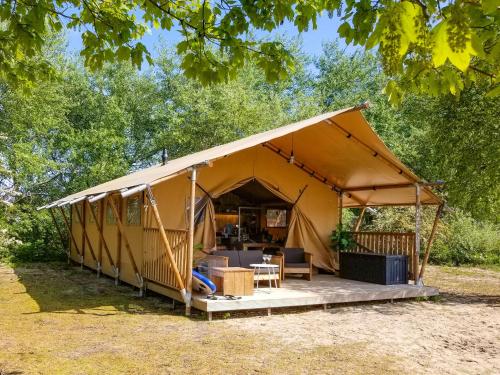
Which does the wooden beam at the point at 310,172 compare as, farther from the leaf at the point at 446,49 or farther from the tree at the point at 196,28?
the leaf at the point at 446,49

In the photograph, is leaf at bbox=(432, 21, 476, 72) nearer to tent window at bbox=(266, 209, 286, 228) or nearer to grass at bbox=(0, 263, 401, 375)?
grass at bbox=(0, 263, 401, 375)

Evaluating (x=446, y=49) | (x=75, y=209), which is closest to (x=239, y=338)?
(x=446, y=49)

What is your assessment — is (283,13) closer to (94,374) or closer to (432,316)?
(94,374)

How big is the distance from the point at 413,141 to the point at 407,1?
68.0 ft

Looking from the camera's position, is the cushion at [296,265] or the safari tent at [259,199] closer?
the safari tent at [259,199]

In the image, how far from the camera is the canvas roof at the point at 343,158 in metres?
8.23

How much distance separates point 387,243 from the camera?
10617 mm

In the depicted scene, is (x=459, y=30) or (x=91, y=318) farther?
(x=91, y=318)

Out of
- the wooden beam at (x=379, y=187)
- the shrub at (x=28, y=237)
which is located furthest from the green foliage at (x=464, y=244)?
the shrub at (x=28, y=237)

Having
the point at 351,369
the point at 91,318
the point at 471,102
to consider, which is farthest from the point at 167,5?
the point at 471,102

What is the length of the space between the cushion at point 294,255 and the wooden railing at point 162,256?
9.57 ft

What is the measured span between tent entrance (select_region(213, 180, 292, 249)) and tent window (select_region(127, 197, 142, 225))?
255cm

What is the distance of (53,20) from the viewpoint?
4773 mm

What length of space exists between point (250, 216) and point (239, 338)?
7.08m
